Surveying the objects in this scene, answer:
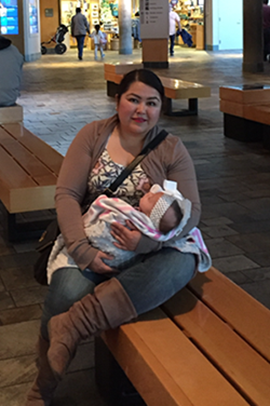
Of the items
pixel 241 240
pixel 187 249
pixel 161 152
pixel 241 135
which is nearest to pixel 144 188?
pixel 161 152

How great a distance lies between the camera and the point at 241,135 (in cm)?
727

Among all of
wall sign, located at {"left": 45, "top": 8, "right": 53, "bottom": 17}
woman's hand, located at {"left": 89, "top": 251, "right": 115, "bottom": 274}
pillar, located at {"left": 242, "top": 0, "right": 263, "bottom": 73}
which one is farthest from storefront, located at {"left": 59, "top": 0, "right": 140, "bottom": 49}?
woman's hand, located at {"left": 89, "top": 251, "right": 115, "bottom": 274}

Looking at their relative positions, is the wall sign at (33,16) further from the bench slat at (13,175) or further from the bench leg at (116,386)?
the bench leg at (116,386)

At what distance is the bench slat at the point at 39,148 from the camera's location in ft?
12.9

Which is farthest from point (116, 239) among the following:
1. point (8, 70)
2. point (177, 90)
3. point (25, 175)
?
point (177, 90)

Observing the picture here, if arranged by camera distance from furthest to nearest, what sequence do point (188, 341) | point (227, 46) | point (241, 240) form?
1. point (227, 46)
2. point (241, 240)
3. point (188, 341)

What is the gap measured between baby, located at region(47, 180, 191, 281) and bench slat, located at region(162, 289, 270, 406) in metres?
0.25

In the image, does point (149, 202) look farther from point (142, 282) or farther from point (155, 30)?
point (155, 30)


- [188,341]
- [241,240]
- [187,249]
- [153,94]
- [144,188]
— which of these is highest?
[153,94]

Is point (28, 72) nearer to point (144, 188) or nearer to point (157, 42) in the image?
point (157, 42)

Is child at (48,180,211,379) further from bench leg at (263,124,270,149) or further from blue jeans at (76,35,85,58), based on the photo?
blue jeans at (76,35,85,58)

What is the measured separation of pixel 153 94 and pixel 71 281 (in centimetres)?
77

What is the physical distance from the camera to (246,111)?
22.7 ft

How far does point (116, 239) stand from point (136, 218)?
0.11 meters
